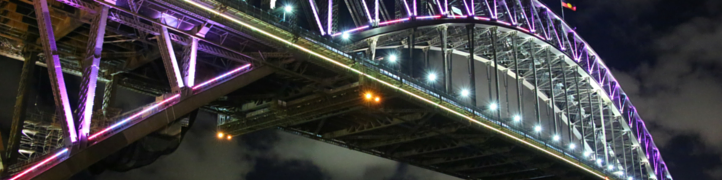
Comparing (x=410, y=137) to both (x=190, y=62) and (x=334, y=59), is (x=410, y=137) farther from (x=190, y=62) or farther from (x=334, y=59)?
(x=190, y=62)

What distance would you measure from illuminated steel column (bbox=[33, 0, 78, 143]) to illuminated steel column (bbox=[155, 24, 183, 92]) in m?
4.34

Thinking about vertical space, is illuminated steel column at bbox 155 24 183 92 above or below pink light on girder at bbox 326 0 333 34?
below

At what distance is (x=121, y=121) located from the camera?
82.9 feet

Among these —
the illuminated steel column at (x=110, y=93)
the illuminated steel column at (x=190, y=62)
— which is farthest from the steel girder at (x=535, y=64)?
the illuminated steel column at (x=190, y=62)

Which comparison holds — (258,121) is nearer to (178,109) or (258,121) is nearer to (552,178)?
(178,109)

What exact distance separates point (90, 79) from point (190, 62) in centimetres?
500

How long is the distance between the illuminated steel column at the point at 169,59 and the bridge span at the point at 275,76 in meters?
0.06

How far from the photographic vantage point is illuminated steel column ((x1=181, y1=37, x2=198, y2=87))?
90.1ft

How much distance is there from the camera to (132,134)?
1001 inches

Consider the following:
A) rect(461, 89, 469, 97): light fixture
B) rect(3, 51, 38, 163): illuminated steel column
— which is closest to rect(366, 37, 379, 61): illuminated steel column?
rect(461, 89, 469, 97): light fixture

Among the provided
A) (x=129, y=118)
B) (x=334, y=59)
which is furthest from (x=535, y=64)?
(x=129, y=118)

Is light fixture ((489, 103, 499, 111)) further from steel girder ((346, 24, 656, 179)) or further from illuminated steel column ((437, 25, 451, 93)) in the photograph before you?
steel girder ((346, 24, 656, 179))

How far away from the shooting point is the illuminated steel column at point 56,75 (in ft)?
74.3

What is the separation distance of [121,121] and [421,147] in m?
35.0
